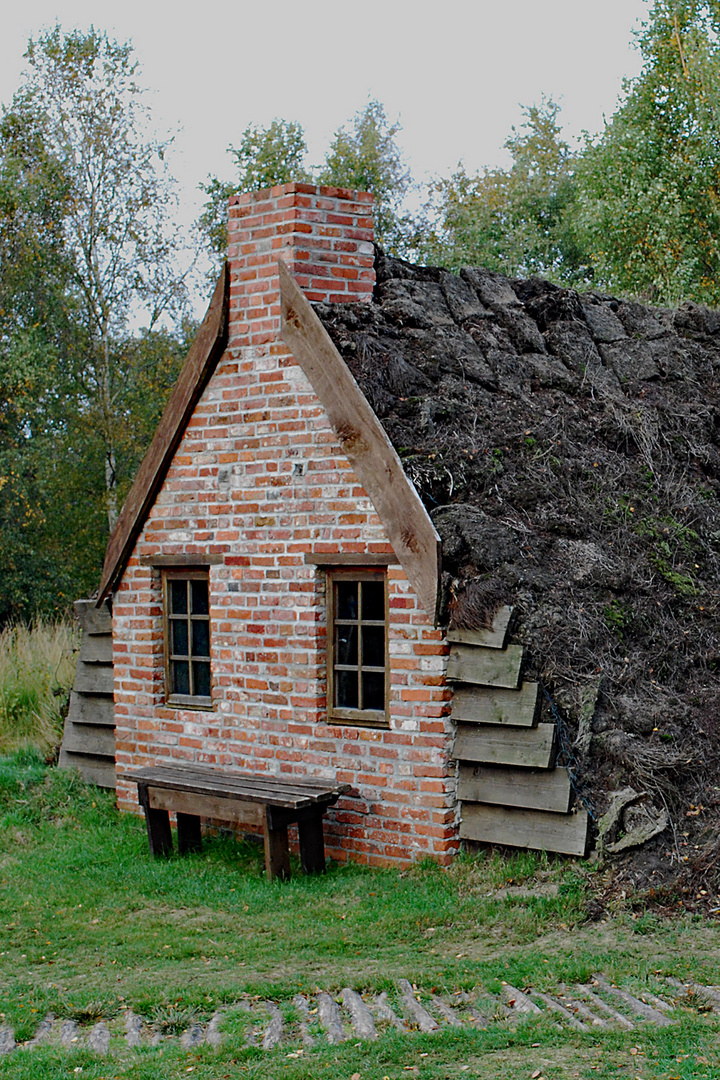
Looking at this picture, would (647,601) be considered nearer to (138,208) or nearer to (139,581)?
(139,581)

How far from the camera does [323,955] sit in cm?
604

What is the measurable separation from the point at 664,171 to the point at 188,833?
60.8 ft

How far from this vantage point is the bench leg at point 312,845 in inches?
298

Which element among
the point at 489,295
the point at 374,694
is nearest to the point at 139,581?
the point at 374,694

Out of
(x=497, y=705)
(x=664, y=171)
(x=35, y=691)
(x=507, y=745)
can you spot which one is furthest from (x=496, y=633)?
(x=664, y=171)

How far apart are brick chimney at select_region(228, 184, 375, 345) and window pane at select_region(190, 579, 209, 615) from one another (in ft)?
6.50

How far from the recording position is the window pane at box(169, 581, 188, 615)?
9352 mm

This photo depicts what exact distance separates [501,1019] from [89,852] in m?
4.53

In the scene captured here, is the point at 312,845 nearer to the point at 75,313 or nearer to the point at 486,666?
the point at 486,666

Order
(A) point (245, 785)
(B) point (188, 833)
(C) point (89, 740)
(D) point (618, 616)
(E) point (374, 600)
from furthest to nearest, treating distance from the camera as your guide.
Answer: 1. (C) point (89, 740)
2. (B) point (188, 833)
3. (E) point (374, 600)
4. (A) point (245, 785)
5. (D) point (618, 616)

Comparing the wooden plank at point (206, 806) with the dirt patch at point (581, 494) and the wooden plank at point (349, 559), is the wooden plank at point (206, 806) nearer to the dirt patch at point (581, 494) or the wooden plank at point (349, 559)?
the wooden plank at point (349, 559)

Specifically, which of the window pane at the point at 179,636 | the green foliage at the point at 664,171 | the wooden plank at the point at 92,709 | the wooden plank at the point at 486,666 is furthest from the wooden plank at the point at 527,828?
the green foliage at the point at 664,171

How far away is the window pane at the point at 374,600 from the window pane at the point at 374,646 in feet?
0.27

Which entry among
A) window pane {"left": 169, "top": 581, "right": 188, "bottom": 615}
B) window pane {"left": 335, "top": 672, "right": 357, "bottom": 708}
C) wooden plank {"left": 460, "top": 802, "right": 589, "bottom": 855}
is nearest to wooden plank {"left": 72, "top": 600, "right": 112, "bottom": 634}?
window pane {"left": 169, "top": 581, "right": 188, "bottom": 615}
